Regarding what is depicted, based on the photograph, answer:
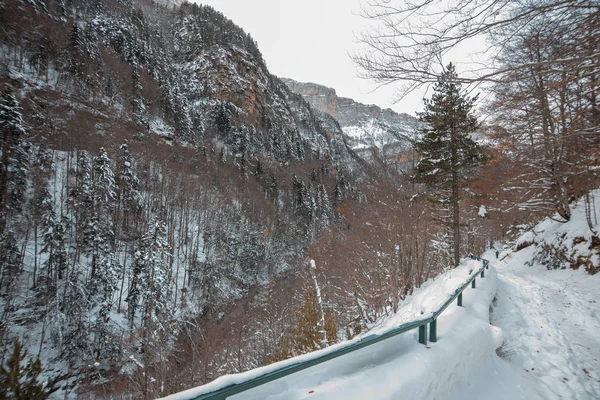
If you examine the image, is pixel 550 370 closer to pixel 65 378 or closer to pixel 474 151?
pixel 474 151

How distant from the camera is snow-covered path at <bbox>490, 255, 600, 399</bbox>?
3180 mm

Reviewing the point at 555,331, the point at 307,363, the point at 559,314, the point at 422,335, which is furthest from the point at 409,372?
the point at 559,314

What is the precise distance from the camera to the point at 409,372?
2.17m

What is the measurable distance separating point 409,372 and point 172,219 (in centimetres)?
3952

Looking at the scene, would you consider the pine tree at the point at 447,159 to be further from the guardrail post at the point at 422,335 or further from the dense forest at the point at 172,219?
the guardrail post at the point at 422,335

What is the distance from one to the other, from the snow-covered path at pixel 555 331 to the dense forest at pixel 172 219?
3.41 m

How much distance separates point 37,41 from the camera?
1764 inches

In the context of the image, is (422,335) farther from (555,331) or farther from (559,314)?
(559,314)

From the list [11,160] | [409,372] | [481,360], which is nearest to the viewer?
[409,372]

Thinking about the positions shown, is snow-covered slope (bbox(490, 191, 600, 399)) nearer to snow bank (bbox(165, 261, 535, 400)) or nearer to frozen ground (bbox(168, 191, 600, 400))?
frozen ground (bbox(168, 191, 600, 400))

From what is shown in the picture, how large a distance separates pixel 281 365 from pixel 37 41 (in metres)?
72.0

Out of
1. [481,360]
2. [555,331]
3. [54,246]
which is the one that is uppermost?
[481,360]

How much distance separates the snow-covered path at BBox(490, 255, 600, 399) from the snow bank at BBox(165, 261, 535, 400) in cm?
48

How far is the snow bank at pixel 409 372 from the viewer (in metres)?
1.61
